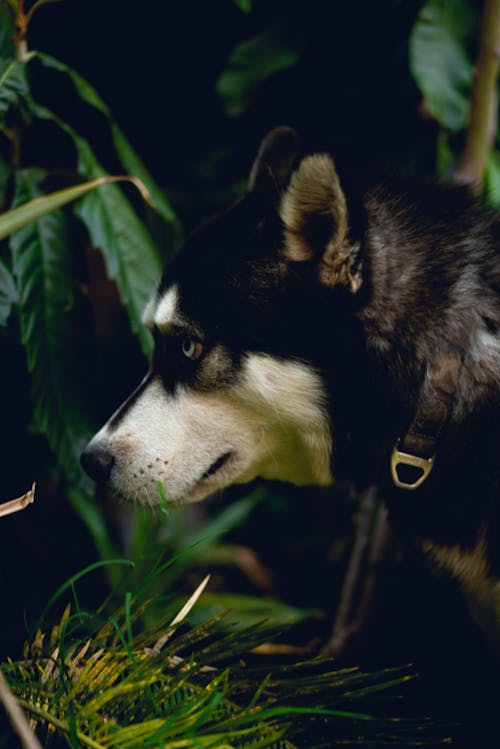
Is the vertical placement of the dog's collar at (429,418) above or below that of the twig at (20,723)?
below

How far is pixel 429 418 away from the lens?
5.21 feet

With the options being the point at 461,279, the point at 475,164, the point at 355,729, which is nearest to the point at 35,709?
the point at 355,729

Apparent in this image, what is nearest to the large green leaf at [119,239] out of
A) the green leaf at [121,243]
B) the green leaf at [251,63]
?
the green leaf at [121,243]

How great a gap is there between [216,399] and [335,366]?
0.29 m

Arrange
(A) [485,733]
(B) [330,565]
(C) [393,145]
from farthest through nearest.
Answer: (B) [330,565] < (C) [393,145] < (A) [485,733]

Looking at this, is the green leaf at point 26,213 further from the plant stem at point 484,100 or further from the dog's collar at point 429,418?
the plant stem at point 484,100

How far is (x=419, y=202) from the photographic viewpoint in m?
1.83

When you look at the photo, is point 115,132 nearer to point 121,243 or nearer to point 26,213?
point 121,243

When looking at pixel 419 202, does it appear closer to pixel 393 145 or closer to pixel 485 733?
pixel 393 145

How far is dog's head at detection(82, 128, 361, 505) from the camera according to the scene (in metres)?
1.68

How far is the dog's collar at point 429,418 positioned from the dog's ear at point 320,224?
10.1 inches

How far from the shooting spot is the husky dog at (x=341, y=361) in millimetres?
1641

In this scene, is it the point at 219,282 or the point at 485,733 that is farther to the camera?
the point at 485,733

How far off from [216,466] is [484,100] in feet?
4.76
